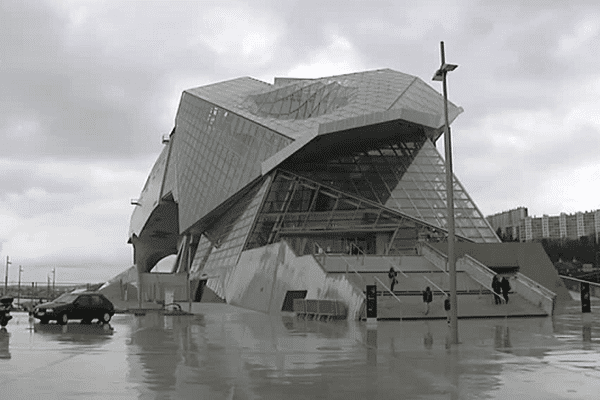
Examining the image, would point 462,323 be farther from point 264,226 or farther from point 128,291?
point 128,291

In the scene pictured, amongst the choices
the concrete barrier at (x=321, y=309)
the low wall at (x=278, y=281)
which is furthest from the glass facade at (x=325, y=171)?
the concrete barrier at (x=321, y=309)

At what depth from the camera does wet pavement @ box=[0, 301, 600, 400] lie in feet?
28.4

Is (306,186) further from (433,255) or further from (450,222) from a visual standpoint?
(450,222)

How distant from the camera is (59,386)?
9.05m

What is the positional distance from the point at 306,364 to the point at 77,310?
1643 cm

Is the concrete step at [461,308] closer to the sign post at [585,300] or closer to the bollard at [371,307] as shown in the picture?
the sign post at [585,300]

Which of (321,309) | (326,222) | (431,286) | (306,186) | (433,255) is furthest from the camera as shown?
(306,186)

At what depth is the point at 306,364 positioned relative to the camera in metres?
11.4

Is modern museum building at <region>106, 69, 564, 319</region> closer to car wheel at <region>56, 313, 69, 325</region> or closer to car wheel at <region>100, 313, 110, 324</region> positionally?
car wheel at <region>100, 313, 110, 324</region>

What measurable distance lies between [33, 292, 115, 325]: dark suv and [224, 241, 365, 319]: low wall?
868 centimetres

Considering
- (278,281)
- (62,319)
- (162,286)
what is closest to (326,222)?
→ (278,281)

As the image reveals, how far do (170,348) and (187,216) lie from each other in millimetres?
41727

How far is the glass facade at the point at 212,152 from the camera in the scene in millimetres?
46281

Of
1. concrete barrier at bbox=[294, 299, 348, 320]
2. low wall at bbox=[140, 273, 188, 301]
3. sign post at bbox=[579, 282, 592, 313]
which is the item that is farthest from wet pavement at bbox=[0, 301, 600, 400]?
low wall at bbox=[140, 273, 188, 301]
